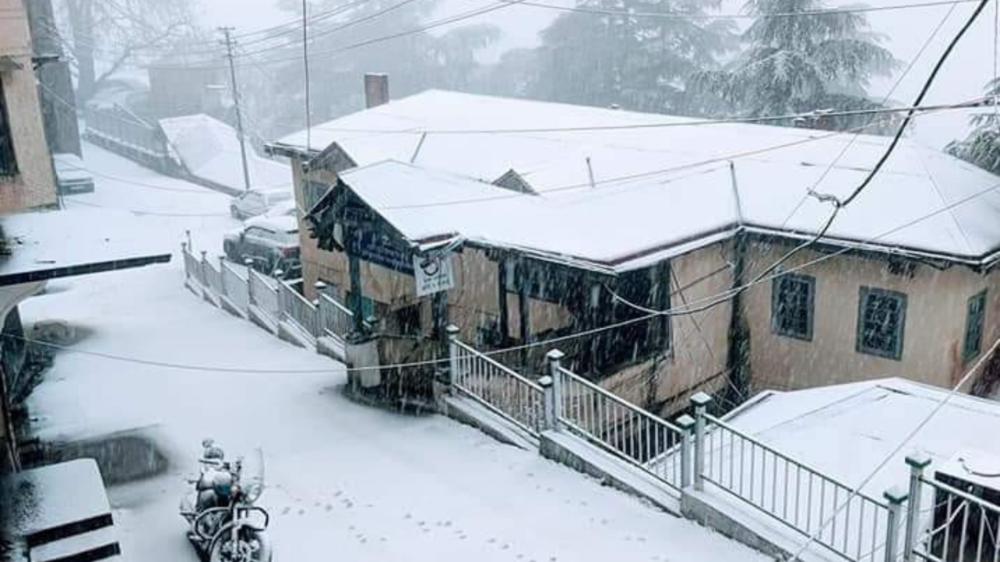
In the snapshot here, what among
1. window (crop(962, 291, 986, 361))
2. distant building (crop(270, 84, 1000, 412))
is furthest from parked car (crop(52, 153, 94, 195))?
window (crop(962, 291, 986, 361))

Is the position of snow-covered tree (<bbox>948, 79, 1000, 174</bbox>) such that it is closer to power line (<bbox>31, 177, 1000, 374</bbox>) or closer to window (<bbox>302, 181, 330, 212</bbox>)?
power line (<bbox>31, 177, 1000, 374</bbox>)

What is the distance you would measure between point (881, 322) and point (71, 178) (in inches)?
1238

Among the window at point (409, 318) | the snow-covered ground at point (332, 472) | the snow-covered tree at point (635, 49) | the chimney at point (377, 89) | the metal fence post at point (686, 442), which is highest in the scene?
the snow-covered tree at point (635, 49)

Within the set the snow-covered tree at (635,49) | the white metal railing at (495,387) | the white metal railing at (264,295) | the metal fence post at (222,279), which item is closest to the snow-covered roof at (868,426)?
the white metal railing at (495,387)

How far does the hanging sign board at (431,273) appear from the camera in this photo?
38.4ft

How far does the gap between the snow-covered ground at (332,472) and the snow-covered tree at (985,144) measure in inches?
558

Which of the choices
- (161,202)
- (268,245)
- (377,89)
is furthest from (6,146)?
(161,202)

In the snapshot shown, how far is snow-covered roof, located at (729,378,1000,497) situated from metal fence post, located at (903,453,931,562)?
117 centimetres

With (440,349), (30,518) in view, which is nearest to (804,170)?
(440,349)

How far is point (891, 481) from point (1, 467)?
9.46 meters

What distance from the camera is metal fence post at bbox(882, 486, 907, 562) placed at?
714cm

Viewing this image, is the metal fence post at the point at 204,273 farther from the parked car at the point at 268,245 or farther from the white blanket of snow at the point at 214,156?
the white blanket of snow at the point at 214,156

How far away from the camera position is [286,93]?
5344 centimetres

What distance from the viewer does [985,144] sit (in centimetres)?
1986
